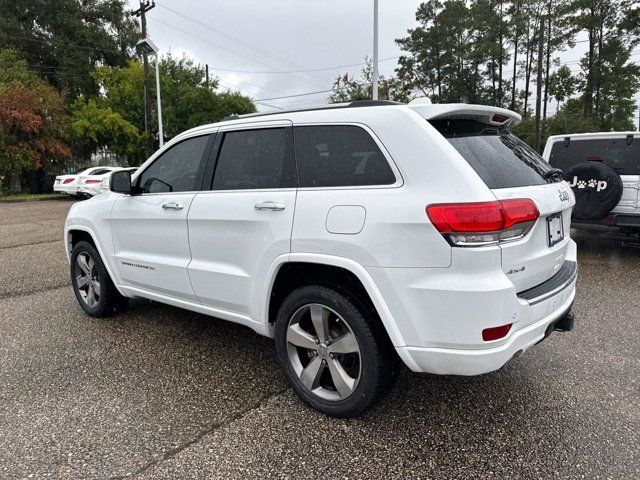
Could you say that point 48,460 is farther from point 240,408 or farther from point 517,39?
point 517,39

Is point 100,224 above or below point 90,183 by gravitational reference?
below

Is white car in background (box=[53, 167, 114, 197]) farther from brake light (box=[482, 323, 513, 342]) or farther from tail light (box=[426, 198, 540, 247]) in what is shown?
brake light (box=[482, 323, 513, 342])

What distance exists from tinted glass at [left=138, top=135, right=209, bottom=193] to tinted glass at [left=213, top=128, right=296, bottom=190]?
0.81 feet

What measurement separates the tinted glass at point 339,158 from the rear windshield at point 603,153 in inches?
216

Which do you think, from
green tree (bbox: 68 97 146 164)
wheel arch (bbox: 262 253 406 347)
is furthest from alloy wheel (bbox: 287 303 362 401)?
green tree (bbox: 68 97 146 164)

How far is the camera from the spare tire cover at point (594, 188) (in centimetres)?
587

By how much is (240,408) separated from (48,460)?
1.02 meters

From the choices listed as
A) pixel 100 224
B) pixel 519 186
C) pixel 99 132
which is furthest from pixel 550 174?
pixel 99 132

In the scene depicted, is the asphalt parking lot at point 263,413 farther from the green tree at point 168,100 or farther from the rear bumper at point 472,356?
the green tree at point 168,100

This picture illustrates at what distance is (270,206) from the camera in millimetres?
2725

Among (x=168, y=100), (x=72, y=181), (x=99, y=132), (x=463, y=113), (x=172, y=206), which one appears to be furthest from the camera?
(x=168, y=100)

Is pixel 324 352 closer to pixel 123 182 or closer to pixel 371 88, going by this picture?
pixel 123 182

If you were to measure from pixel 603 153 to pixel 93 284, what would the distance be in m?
6.81

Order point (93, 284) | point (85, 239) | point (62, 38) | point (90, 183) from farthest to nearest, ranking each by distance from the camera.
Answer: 1. point (62, 38)
2. point (90, 183)
3. point (85, 239)
4. point (93, 284)
